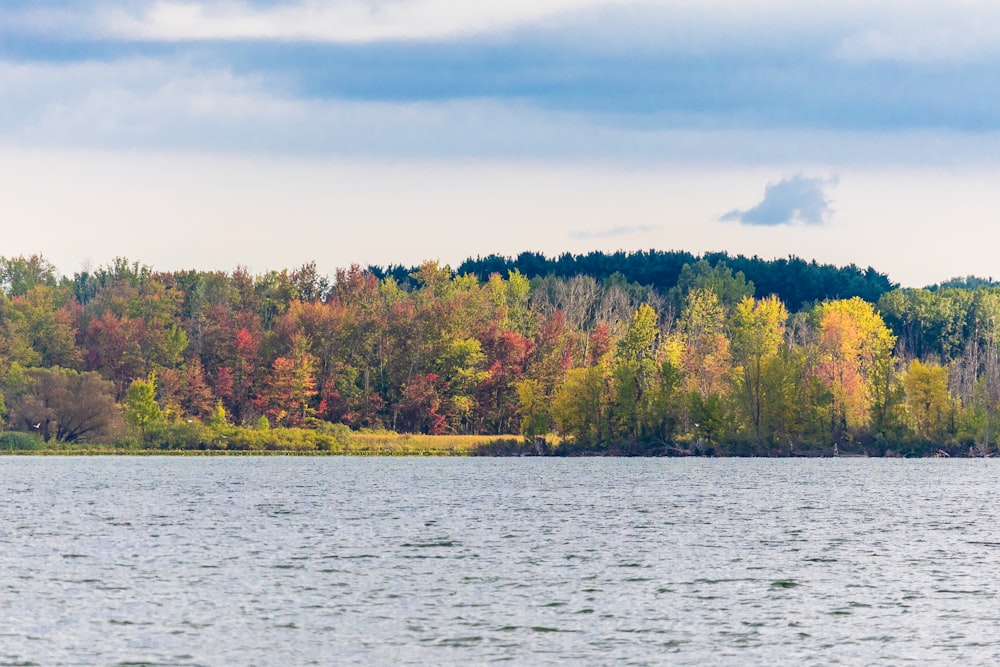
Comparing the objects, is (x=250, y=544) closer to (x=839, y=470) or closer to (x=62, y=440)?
(x=839, y=470)

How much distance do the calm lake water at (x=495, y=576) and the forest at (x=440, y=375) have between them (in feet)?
171

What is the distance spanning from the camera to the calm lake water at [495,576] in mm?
31188

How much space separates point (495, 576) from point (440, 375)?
117 meters

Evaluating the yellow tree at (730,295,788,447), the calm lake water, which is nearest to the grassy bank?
the yellow tree at (730,295,788,447)

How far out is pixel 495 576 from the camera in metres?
43.2

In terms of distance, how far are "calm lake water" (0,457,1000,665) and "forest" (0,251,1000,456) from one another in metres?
52.3

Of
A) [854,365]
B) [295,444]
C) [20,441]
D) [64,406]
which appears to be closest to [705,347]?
[854,365]

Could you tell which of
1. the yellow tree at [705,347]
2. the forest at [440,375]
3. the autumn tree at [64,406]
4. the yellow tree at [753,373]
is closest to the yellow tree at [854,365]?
the forest at [440,375]

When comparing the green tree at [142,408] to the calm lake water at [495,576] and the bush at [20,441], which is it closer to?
the bush at [20,441]

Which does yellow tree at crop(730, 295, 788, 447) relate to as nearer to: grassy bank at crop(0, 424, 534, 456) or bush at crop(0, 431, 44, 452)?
grassy bank at crop(0, 424, 534, 456)

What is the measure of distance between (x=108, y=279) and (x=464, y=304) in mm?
62812

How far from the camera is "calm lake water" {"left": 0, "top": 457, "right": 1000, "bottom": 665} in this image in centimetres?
3119

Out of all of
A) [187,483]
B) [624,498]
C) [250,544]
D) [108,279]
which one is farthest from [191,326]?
[250,544]

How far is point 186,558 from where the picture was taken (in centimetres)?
4762
